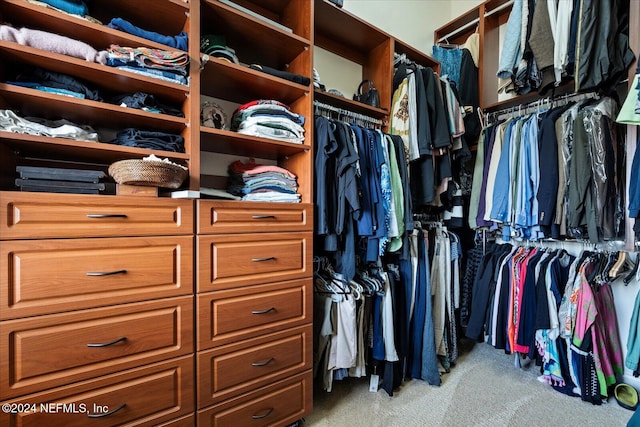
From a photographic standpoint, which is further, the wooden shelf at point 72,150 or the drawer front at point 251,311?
the drawer front at point 251,311

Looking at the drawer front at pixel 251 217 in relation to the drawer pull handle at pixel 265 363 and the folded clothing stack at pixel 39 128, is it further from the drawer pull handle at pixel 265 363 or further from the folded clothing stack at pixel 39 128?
the drawer pull handle at pixel 265 363

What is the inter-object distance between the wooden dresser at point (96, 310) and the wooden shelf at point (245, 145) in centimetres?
39

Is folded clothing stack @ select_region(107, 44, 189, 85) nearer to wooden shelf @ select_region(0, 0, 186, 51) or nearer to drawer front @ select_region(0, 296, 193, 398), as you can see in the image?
wooden shelf @ select_region(0, 0, 186, 51)

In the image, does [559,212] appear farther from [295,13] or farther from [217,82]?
[217,82]

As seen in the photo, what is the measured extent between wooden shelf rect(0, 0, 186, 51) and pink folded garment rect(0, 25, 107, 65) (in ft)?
0.17

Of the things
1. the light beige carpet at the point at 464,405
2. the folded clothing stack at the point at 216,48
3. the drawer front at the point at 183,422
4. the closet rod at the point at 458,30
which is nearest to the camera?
the drawer front at the point at 183,422

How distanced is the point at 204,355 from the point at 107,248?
545 mm

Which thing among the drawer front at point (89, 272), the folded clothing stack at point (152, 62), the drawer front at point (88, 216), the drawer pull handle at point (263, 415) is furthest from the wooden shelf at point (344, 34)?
the drawer pull handle at point (263, 415)

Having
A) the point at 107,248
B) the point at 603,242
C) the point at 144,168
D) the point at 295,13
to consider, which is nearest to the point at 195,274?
the point at 107,248

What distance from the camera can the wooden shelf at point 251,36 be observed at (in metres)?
1.25

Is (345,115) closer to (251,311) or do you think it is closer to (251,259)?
(251,259)

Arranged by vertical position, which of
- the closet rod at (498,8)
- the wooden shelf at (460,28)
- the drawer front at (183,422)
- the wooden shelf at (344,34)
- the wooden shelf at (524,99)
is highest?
the wooden shelf at (460,28)

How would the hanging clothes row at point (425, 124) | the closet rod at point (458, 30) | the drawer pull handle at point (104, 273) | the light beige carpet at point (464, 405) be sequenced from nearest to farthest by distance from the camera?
the drawer pull handle at point (104, 273) → the light beige carpet at point (464, 405) → the hanging clothes row at point (425, 124) → the closet rod at point (458, 30)

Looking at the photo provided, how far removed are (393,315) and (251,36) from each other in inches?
69.1
